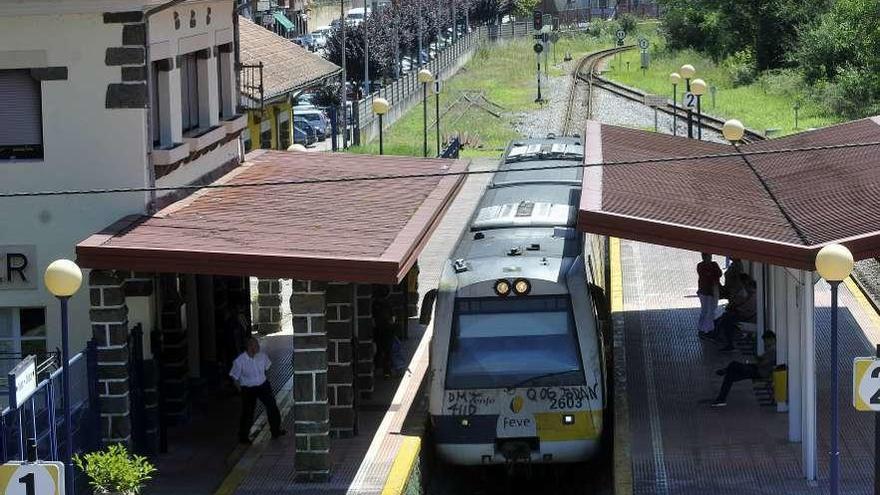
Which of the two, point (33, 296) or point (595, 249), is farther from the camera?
point (595, 249)

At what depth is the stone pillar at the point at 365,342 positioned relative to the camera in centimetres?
2064

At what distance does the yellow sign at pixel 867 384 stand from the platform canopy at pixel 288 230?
4.23m

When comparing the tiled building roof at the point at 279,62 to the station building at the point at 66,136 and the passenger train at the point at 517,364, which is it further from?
the passenger train at the point at 517,364

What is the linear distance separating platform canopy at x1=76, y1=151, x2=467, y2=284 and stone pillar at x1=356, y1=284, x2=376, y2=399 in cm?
132

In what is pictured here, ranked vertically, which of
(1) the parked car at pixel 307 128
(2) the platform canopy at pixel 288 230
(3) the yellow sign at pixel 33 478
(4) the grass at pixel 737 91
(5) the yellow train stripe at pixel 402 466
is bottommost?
(5) the yellow train stripe at pixel 402 466

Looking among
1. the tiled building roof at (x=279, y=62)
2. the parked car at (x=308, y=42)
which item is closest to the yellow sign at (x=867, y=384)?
the tiled building roof at (x=279, y=62)

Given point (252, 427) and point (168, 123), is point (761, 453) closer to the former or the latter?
point (252, 427)

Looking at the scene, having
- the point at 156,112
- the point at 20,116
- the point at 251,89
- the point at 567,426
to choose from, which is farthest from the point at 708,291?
the point at 251,89

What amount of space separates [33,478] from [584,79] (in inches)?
2390

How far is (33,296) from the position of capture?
18.1m

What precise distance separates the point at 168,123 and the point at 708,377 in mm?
7342

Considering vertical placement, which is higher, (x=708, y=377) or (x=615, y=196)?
(x=615, y=196)

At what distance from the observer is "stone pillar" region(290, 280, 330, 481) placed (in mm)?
16859

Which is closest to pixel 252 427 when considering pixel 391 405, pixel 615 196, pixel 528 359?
pixel 391 405
